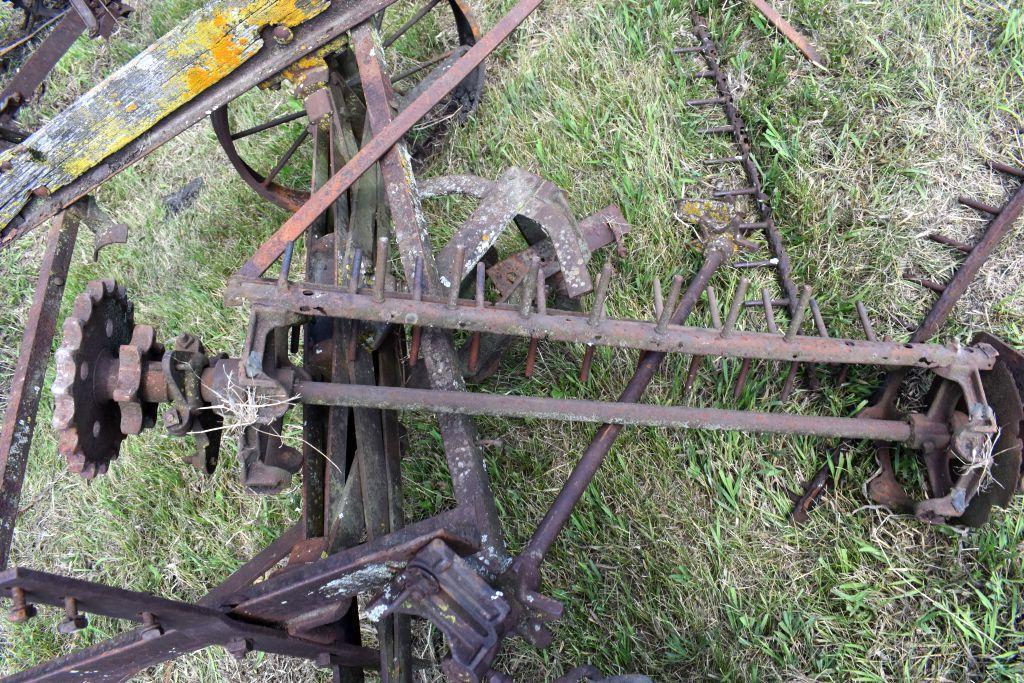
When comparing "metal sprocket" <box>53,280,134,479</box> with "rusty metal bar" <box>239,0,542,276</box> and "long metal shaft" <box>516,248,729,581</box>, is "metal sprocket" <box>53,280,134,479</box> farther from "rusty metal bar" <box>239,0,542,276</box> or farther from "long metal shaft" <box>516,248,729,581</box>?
"long metal shaft" <box>516,248,729,581</box>

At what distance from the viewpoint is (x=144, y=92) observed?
2227 mm

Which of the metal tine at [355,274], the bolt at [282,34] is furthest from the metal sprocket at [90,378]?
the bolt at [282,34]

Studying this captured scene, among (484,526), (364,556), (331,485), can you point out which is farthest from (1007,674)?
(331,485)

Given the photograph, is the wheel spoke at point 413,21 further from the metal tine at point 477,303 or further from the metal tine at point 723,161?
the metal tine at point 477,303

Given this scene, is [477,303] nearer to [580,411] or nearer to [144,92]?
[580,411]

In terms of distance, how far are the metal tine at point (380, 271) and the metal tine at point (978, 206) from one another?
2.43 metres

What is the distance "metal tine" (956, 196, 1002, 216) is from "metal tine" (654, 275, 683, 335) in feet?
5.35

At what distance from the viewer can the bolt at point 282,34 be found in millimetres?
2266

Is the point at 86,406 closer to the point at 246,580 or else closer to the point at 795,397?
the point at 246,580

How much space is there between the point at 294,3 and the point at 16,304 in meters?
3.01

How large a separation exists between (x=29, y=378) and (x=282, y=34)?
1.46 meters

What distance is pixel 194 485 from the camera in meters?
3.30

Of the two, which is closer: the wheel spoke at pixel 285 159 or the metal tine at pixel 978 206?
the metal tine at pixel 978 206

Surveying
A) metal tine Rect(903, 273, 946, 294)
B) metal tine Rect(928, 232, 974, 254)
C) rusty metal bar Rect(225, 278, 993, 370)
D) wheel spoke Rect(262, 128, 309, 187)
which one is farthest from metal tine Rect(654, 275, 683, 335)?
wheel spoke Rect(262, 128, 309, 187)
